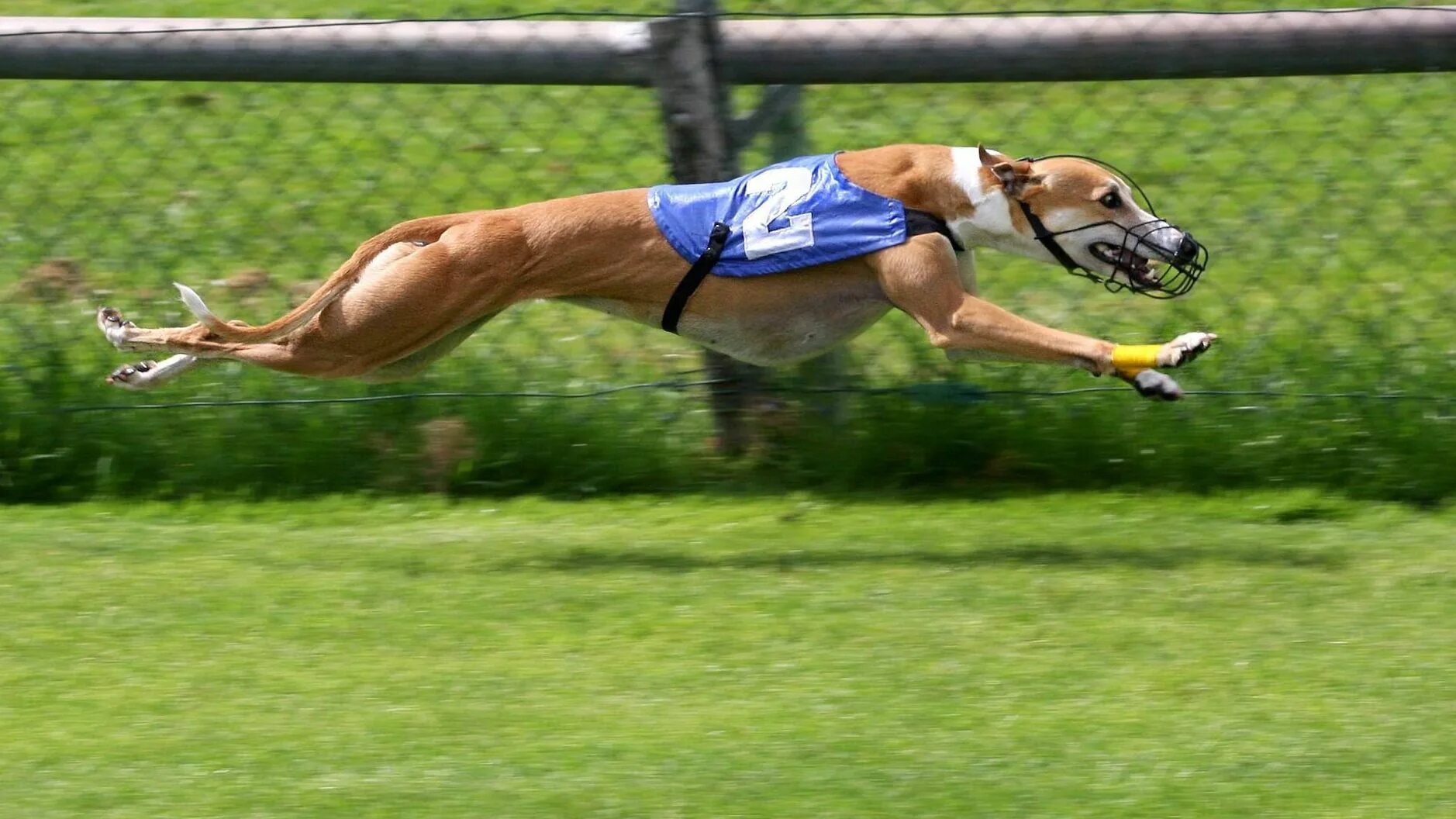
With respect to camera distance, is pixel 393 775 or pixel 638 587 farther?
pixel 638 587

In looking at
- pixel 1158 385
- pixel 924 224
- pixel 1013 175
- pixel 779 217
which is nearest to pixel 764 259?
pixel 779 217

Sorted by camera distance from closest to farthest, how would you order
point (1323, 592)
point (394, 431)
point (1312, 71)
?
point (1323, 592)
point (1312, 71)
point (394, 431)

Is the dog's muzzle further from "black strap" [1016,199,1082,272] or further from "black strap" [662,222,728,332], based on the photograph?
"black strap" [662,222,728,332]

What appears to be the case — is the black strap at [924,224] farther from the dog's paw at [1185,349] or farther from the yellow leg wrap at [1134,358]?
the dog's paw at [1185,349]

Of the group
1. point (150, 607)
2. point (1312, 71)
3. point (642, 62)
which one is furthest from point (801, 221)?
point (150, 607)

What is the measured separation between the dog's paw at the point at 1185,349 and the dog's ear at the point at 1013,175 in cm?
62

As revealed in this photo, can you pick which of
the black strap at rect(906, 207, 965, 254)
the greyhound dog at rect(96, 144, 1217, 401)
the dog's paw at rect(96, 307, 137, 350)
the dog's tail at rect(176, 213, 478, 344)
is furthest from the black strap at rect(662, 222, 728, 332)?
the dog's paw at rect(96, 307, 137, 350)

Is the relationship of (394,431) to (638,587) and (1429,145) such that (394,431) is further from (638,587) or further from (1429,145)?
(1429,145)

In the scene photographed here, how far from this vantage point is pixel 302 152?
6.48 metres

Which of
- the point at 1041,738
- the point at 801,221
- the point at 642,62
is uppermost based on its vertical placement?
the point at 642,62

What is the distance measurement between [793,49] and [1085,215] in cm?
100

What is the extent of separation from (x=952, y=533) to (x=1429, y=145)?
2.05 metres

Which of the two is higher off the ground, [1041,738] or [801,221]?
[801,221]

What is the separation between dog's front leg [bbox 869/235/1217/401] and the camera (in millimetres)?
4734
